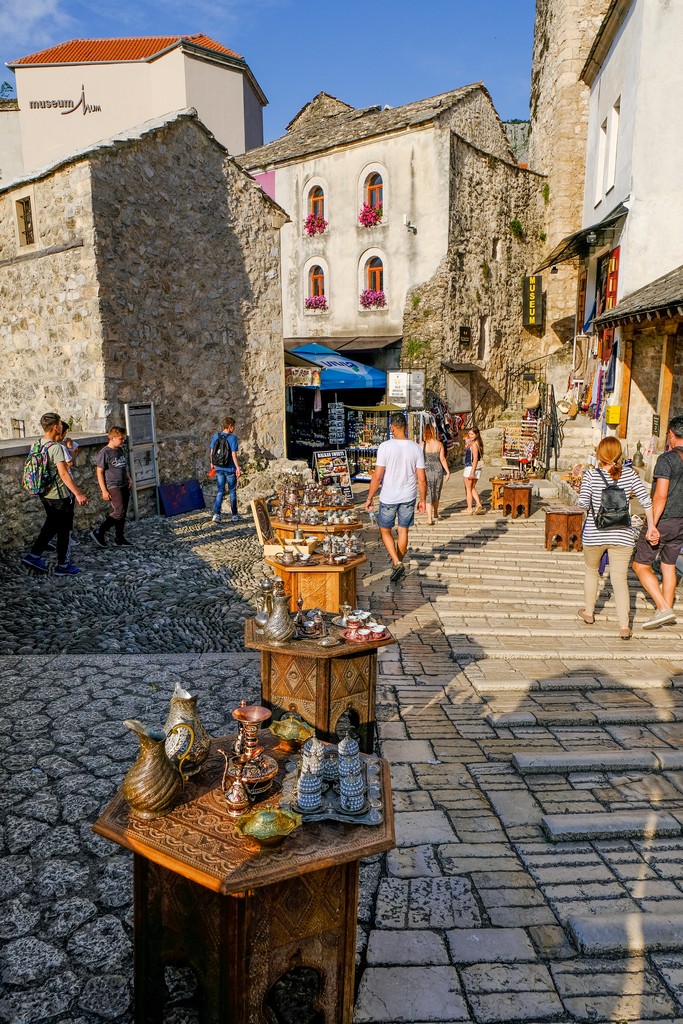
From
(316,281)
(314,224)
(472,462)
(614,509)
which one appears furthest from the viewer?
(316,281)

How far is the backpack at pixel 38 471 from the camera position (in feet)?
27.6

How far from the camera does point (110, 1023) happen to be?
9.21 feet

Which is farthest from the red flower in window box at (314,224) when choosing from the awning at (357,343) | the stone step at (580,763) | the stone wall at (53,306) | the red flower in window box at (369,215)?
the stone step at (580,763)

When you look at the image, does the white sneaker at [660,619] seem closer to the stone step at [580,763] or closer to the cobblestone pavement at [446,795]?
the cobblestone pavement at [446,795]

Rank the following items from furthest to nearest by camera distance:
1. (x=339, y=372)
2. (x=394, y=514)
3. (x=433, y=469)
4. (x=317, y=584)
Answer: (x=339, y=372)
(x=433, y=469)
(x=394, y=514)
(x=317, y=584)

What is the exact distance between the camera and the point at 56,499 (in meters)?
8.64

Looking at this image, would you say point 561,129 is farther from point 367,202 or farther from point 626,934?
point 626,934

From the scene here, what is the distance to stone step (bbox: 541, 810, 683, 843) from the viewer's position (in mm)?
3904

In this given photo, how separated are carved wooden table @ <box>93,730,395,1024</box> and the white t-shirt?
555 cm

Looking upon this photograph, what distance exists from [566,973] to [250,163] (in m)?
24.6

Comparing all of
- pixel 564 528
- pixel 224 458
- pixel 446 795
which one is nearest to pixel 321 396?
pixel 224 458

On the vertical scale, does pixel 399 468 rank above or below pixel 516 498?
above

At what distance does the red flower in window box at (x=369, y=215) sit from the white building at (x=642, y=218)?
7.54m

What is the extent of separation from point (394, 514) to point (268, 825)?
600 centimetres
